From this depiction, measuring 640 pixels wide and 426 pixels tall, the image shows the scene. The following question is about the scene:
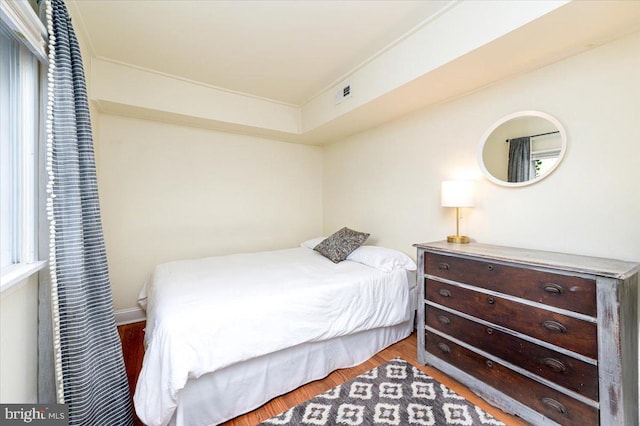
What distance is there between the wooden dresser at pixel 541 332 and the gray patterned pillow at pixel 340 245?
936mm

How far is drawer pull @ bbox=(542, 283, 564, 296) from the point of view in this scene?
4.48ft

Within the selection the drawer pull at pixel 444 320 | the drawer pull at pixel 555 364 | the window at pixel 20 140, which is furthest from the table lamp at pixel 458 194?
the window at pixel 20 140

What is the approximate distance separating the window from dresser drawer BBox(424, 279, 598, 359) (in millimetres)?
2288

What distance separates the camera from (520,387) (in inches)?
59.1

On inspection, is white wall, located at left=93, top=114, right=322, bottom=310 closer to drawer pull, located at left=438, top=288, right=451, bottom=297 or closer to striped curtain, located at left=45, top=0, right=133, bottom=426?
striped curtain, located at left=45, top=0, right=133, bottom=426

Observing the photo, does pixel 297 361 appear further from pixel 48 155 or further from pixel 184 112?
pixel 184 112

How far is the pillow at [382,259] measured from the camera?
2371 mm

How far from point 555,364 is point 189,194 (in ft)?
11.1

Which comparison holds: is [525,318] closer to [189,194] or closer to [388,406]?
[388,406]

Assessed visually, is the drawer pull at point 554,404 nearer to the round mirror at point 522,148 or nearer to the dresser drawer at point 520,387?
the dresser drawer at point 520,387

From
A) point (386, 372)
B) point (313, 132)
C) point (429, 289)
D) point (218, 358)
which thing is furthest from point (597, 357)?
point (313, 132)

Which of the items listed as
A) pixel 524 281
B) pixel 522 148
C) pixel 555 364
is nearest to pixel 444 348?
pixel 555 364

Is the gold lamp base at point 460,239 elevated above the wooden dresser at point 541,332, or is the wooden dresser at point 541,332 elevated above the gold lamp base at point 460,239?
the gold lamp base at point 460,239

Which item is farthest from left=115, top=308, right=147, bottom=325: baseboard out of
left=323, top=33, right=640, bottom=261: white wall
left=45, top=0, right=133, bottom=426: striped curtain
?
left=323, top=33, right=640, bottom=261: white wall
